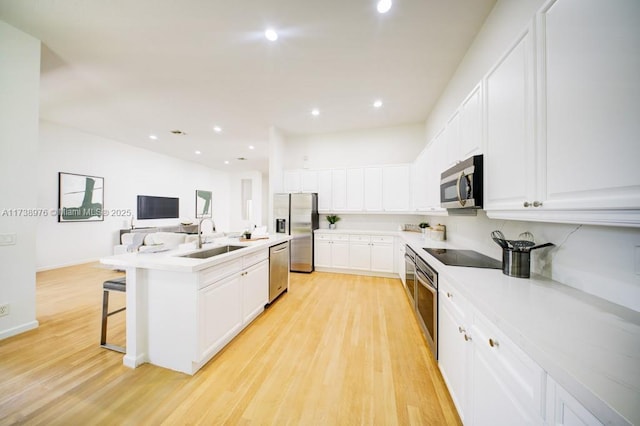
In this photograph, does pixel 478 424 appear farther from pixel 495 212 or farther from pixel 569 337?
pixel 495 212

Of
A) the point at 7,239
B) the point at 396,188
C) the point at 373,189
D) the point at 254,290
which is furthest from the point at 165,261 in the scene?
the point at 396,188

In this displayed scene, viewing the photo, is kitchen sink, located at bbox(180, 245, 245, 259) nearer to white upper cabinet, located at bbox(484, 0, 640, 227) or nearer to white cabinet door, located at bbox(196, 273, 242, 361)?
white cabinet door, located at bbox(196, 273, 242, 361)

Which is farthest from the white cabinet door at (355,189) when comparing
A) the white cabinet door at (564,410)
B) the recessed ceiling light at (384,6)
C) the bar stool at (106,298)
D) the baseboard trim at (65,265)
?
the baseboard trim at (65,265)

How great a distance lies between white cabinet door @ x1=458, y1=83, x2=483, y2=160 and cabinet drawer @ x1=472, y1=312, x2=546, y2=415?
4.28 ft

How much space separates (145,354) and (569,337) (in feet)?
9.24

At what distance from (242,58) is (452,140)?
2.61m

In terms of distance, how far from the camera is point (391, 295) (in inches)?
131

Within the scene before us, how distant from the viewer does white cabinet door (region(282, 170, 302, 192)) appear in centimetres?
489

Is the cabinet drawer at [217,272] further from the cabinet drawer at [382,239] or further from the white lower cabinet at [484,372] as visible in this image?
the cabinet drawer at [382,239]

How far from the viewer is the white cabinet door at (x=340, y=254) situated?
4359mm

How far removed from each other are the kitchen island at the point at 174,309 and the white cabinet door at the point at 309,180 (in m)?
3.05

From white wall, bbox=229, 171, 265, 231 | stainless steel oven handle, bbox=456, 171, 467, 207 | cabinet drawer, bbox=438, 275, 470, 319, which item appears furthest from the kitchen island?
white wall, bbox=229, 171, 265, 231

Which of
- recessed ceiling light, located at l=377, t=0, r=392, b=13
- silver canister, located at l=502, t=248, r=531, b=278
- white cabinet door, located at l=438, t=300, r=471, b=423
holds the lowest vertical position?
white cabinet door, located at l=438, t=300, r=471, b=423

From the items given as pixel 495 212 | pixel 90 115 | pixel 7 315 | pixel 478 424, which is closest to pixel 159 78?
pixel 90 115
